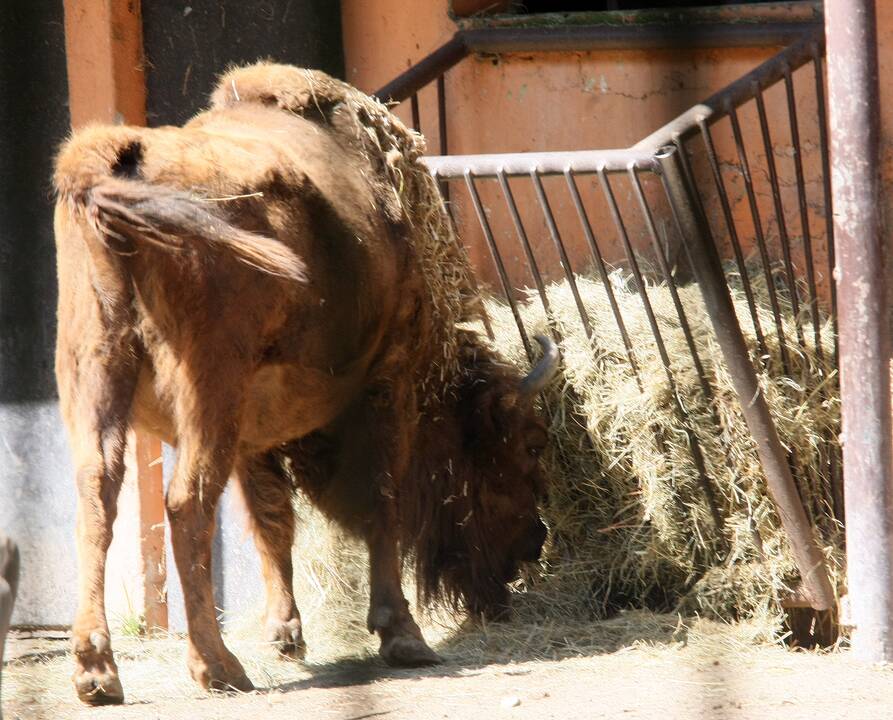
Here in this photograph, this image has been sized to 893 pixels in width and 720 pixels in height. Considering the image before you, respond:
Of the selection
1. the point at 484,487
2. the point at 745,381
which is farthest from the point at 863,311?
the point at 484,487

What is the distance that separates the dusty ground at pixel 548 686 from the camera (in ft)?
12.1

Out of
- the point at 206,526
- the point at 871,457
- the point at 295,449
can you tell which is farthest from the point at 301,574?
the point at 871,457

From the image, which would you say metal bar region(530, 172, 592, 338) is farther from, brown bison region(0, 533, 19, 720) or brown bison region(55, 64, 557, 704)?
brown bison region(0, 533, 19, 720)

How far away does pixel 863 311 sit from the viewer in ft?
13.6

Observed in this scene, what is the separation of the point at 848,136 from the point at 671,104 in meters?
1.73

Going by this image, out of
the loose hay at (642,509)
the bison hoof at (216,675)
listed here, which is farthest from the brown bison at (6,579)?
the loose hay at (642,509)

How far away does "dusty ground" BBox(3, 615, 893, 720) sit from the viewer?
368cm

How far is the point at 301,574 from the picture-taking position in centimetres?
530

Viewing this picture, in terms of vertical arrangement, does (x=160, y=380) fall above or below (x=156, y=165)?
below

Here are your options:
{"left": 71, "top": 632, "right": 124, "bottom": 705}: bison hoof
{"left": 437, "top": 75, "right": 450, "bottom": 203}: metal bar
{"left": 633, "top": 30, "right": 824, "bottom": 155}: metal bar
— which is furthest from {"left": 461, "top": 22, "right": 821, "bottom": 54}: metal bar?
{"left": 71, "top": 632, "right": 124, "bottom": 705}: bison hoof

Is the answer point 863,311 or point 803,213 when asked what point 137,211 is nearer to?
point 863,311

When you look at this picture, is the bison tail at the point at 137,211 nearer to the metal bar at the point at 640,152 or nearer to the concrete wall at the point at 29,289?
the metal bar at the point at 640,152

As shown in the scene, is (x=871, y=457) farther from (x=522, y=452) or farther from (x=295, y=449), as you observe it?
(x=295, y=449)

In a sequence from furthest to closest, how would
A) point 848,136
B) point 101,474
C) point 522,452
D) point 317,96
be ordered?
1. point 522,452
2. point 317,96
3. point 848,136
4. point 101,474
